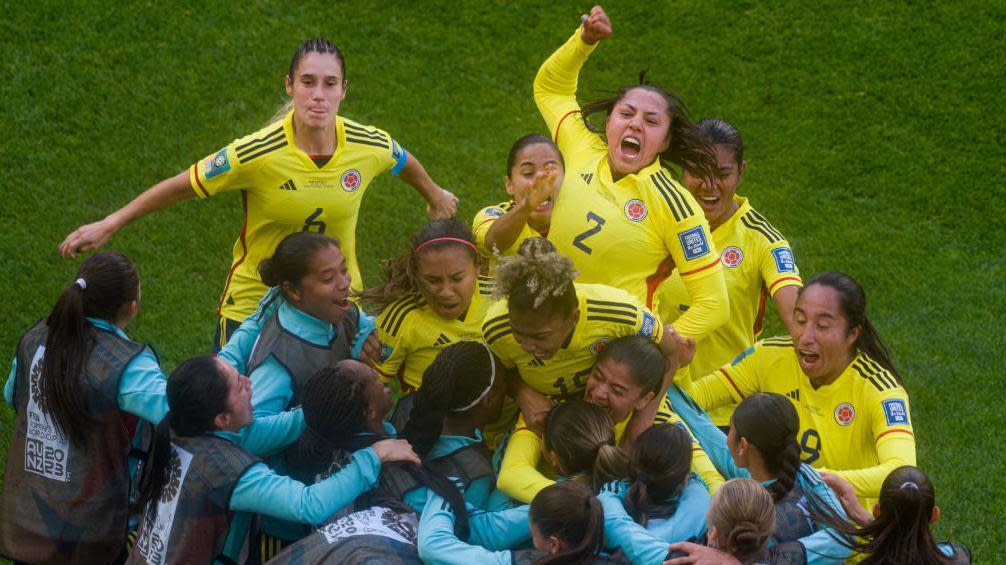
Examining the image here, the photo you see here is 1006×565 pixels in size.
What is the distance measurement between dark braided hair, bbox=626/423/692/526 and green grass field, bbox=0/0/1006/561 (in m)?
4.08

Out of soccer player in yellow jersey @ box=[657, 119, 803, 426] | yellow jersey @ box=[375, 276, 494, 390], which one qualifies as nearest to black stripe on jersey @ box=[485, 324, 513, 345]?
yellow jersey @ box=[375, 276, 494, 390]

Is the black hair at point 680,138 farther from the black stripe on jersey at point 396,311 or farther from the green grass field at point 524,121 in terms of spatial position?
the green grass field at point 524,121

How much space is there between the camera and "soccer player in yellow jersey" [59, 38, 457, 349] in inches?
232

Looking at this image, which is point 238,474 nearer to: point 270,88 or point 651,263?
point 651,263

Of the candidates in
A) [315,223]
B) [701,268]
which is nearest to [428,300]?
[315,223]

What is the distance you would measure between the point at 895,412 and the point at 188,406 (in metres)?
2.86

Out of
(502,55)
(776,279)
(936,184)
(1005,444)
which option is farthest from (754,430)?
(502,55)

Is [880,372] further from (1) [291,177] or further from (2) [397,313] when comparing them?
(1) [291,177]

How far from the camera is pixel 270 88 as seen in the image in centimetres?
1032

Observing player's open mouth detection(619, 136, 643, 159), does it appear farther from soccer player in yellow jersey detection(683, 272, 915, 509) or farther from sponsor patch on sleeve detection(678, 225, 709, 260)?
soccer player in yellow jersey detection(683, 272, 915, 509)

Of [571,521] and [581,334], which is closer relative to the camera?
[571,521]

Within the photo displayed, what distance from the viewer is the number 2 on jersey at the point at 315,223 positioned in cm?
598

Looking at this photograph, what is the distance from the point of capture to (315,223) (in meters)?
6.02

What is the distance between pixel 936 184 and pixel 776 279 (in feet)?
15.6
